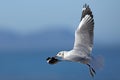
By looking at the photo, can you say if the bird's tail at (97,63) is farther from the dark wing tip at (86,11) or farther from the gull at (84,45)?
the dark wing tip at (86,11)

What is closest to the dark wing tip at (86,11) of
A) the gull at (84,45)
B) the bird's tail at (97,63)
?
the gull at (84,45)

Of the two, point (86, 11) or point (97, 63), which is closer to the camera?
point (97, 63)

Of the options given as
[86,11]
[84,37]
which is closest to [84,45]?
[84,37]

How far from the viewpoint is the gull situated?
6.65 ft

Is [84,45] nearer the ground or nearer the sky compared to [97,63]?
nearer the sky

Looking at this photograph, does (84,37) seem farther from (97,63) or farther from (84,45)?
(97,63)

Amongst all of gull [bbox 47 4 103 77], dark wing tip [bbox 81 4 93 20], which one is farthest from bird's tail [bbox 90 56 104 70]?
dark wing tip [bbox 81 4 93 20]

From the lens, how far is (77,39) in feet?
6.93

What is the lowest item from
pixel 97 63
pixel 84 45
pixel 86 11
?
pixel 97 63

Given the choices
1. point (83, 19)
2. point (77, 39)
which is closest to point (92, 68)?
point (77, 39)

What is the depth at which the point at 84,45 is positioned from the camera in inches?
83.4

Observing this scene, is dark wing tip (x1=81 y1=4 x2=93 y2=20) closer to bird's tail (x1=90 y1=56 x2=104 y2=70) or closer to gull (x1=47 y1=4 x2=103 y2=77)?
gull (x1=47 y1=4 x2=103 y2=77)

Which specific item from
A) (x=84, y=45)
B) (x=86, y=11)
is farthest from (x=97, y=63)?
(x=86, y=11)

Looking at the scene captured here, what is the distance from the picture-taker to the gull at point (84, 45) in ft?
6.65
